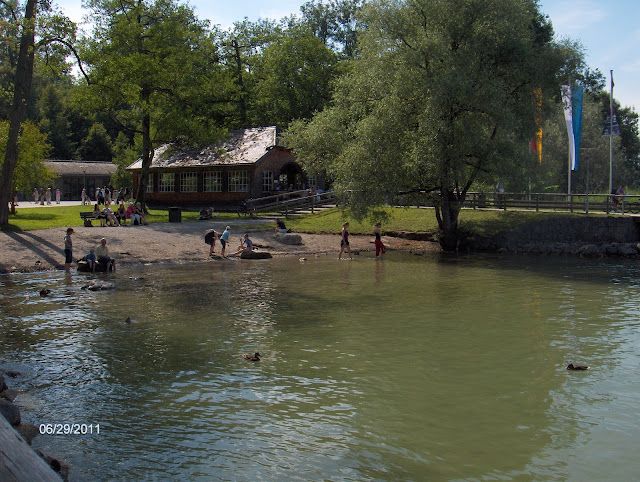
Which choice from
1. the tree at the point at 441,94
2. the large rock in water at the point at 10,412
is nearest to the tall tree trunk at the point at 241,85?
the tree at the point at 441,94

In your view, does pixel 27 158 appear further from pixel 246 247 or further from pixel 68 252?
pixel 68 252

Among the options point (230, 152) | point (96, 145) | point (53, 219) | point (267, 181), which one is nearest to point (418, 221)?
point (267, 181)

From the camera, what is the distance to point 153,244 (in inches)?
1103

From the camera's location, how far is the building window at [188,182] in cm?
4659

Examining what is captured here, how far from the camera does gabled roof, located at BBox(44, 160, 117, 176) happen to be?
64062 mm

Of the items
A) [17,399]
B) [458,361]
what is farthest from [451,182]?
[17,399]

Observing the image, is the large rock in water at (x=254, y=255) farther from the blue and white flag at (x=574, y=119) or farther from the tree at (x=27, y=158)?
the blue and white flag at (x=574, y=119)

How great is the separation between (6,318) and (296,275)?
10441 mm

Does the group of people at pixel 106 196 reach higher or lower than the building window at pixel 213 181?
lower

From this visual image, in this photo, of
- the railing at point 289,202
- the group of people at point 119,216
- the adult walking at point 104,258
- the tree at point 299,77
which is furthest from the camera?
the tree at point 299,77

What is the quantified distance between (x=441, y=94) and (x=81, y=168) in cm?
5096

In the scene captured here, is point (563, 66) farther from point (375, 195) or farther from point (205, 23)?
point (205, 23)

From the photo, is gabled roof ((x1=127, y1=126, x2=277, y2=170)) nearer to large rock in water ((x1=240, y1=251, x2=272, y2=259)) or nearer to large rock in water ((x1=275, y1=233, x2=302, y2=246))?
large rock in water ((x1=275, y1=233, x2=302, y2=246))

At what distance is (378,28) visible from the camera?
2891cm
